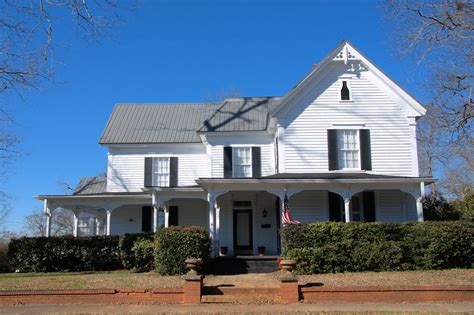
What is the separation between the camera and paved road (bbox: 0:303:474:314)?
34.4ft

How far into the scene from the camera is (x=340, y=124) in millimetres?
20469

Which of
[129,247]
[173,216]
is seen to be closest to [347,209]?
[129,247]

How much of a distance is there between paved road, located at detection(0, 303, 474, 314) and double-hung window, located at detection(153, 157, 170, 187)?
1292cm

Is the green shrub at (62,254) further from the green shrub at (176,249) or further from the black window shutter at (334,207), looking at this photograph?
the black window shutter at (334,207)

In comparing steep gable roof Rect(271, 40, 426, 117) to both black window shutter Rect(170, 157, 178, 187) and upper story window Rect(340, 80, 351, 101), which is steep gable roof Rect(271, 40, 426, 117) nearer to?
upper story window Rect(340, 80, 351, 101)

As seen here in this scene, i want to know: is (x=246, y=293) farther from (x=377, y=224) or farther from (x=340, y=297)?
(x=377, y=224)

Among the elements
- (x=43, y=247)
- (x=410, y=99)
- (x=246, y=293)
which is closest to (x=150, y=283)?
(x=246, y=293)

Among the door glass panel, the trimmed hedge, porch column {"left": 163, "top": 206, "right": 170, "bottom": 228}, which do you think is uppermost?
porch column {"left": 163, "top": 206, "right": 170, "bottom": 228}

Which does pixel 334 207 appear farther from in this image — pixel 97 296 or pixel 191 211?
pixel 97 296

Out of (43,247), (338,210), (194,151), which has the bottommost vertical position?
(43,247)

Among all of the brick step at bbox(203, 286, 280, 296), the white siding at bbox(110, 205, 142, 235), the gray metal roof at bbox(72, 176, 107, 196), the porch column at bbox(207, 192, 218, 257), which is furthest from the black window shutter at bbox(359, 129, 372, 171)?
the gray metal roof at bbox(72, 176, 107, 196)

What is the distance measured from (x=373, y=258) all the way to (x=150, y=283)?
7208 millimetres

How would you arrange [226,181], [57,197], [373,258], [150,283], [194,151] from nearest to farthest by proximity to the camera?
[150,283], [373,258], [226,181], [57,197], [194,151]

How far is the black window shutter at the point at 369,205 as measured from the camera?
1988 cm
